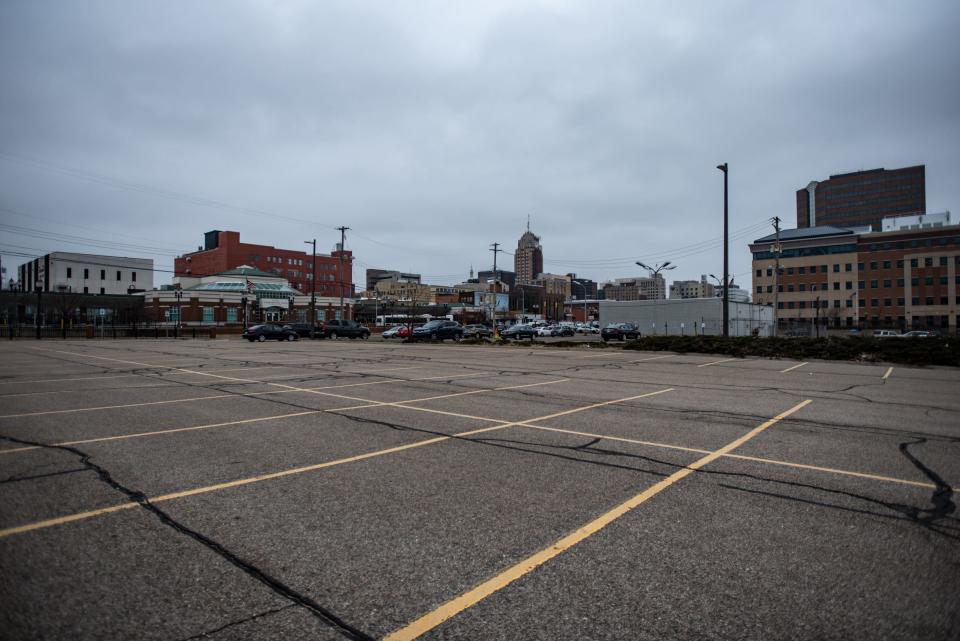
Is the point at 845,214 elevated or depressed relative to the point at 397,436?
elevated

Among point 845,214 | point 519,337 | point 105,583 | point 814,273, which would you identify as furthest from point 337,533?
point 845,214

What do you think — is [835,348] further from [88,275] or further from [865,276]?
[88,275]

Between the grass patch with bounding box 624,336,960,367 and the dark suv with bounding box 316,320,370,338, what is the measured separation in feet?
106

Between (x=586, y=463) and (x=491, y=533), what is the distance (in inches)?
95.9

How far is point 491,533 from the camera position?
4.23 metres

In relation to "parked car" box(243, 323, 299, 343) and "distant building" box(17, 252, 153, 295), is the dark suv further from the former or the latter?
"distant building" box(17, 252, 153, 295)

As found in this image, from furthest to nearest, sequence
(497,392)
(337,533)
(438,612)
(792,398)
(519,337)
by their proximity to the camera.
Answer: (519,337), (497,392), (792,398), (337,533), (438,612)

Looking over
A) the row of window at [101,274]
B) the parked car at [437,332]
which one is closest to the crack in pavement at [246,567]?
the parked car at [437,332]

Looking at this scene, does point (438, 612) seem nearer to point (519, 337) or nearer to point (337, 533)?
point (337, 533)

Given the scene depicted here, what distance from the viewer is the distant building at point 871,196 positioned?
17962 cm

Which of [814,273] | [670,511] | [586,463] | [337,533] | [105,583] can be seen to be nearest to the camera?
[105,583]

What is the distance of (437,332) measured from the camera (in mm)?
46125

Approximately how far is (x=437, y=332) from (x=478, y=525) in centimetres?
4190

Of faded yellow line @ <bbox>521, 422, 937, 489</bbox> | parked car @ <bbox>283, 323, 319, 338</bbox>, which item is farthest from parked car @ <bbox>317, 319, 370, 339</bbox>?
faded yellow line @ <bbox>521, 422, 937, 489</bbox>
